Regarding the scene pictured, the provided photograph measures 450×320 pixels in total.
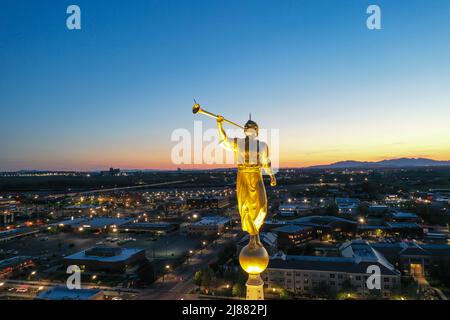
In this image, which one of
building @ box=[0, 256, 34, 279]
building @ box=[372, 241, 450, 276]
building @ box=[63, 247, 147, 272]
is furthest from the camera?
Result: building @ box=[63, 247, 147, 272]

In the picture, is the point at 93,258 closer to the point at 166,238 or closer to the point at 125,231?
the point at 166,238

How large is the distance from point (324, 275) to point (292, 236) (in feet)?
45.8

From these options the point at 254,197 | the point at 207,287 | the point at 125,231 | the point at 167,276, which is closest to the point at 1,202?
the point at 125,231

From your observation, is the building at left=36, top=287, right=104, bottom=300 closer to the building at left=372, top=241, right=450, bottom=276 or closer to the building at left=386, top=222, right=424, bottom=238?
the building at left=372, top=241, right=450, bottom=276

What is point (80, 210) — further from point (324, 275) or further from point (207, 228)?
point (324, 275)

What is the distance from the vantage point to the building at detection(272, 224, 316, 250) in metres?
37.7

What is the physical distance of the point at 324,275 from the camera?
959 inches

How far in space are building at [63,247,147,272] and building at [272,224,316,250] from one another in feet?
50.2

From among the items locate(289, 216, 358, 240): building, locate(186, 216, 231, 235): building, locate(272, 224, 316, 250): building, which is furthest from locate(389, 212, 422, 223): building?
locate(186, 216, 231, 235): building

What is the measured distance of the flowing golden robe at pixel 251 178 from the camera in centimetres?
596

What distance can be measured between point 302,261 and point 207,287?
294 inches

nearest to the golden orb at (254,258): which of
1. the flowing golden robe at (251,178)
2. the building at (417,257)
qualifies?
the flowing golden robe at (251,178)

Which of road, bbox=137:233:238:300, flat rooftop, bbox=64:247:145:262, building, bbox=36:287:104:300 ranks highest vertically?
building, bbox=36:287:104:300

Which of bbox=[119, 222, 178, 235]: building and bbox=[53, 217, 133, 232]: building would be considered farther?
bbox=[53, 217, 133, 232]: building
